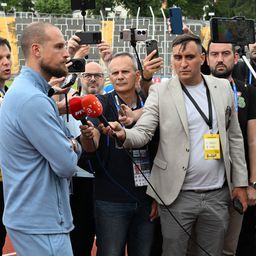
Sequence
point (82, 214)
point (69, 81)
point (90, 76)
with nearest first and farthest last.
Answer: point (69, 81), point (82, 214), point (90, 76)

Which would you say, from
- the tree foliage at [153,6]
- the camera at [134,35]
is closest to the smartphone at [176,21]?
the camera at [134,35]

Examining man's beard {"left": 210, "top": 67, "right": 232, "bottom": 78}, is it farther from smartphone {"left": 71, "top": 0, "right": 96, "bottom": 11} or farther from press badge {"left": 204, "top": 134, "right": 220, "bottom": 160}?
smartphone {"left": 71, "top": 0, "right": 96, "bottom": 11}

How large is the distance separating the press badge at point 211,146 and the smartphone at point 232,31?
0.93 meters

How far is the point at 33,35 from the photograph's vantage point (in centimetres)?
385

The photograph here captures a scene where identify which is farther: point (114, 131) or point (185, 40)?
point (185, 40)

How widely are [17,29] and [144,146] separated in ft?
84.6

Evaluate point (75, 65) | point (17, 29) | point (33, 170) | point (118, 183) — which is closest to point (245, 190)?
point (118, 183)

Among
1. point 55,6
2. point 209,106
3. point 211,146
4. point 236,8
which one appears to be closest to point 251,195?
point 211,146

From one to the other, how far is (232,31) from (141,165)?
1.39 m

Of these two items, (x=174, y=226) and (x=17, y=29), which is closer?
(x=174, y=226)

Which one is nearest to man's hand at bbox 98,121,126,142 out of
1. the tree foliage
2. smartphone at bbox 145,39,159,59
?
smartphone at bbox 145,39,159,59

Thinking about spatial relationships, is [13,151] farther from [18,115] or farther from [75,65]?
[75,65]

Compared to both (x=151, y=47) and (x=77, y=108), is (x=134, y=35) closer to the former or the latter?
(x=151, y=47)

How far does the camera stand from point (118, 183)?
505cm
